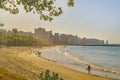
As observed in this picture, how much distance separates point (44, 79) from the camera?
7.58m

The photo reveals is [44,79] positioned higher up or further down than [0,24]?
further down

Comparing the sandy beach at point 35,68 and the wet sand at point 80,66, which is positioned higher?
the sandy beach at point 35,68

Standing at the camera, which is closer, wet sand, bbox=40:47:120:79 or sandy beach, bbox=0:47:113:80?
sandy beach, bbox=0:47:113:80

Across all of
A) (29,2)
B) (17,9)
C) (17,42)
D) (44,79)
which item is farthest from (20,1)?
(17,42)

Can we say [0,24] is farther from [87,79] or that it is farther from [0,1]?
[87,79]

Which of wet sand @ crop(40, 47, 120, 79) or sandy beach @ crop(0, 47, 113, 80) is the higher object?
sandy beach @ crop(0, 47, 113, 80)

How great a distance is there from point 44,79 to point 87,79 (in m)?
27.3

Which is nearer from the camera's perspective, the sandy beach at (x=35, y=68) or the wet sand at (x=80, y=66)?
the sandy beach at (x=35, y=68)

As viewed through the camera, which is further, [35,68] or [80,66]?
[80,66]

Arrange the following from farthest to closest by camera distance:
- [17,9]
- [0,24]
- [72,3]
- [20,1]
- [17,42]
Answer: [17,42] < [0,24] < [17,9] < [20,1] < [72,3]

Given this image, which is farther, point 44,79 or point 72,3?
point 44,79

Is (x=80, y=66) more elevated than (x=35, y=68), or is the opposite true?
(x=35, y=68)

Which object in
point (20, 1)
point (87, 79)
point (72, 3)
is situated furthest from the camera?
point (87, 79)

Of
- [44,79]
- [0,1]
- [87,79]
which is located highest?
[0,1]
